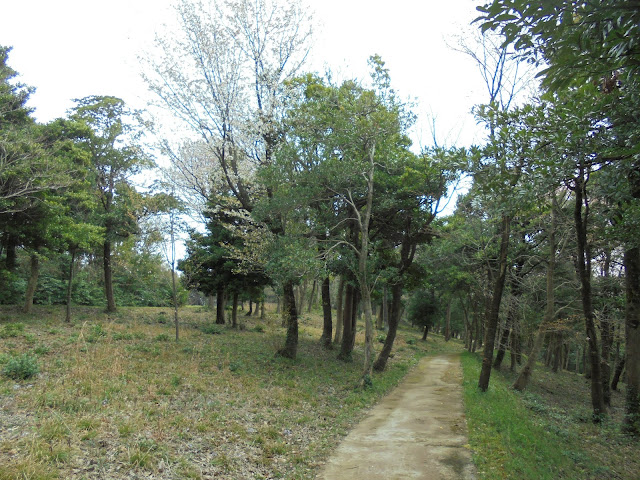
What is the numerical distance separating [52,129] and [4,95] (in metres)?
3.89

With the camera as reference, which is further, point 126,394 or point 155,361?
point 155,361

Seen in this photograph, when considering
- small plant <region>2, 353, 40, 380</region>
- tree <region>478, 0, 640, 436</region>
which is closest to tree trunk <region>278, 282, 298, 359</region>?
small plant <region>2, 353, 40, 380</region>

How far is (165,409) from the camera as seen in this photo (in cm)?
762

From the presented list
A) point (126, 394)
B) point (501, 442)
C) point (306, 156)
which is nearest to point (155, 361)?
point (126, 394)

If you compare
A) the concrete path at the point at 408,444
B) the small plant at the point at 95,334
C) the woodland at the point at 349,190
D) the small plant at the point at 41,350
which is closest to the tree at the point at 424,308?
the woodland at the point at 349,190

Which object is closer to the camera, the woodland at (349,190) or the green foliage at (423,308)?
the woodland at (349,190)

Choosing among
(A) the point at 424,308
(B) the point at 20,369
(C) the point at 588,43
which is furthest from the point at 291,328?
(A) the point at 424,308

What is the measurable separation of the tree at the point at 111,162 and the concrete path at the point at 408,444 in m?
17.9

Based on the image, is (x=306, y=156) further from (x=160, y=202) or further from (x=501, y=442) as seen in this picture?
(x=501, y=442)

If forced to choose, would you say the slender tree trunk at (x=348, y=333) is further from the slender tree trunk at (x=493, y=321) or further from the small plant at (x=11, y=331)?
the small plant at (x=11, y=331)

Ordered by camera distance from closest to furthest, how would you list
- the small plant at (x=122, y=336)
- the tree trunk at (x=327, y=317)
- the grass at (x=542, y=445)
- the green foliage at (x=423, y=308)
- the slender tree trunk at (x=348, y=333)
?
the grass at (x=542, y=445), the small plant at (x=122, y=336), the slender tree trunk at (x=348, y=333), the tree trunk at (x=327, y=317), the green foliage at (x=423, y=308)

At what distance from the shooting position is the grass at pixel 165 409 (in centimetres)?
540

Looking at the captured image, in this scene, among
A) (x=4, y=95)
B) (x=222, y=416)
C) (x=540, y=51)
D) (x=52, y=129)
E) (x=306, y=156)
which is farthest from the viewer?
(x=52, y=129)

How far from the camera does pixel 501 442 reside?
23.7 ft
